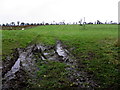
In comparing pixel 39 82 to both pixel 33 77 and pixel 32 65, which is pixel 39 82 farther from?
pixel 32 65

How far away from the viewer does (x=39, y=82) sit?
43.1 feet

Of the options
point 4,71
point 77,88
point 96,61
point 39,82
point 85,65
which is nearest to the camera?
point 77,88

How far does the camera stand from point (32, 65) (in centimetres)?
1786

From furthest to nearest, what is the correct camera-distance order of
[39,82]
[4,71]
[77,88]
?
[4,71]
[39,82]
[77,88]

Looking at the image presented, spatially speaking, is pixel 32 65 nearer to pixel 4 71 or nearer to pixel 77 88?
pixel 4 71

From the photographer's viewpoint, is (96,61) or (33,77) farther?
→ (96,61)

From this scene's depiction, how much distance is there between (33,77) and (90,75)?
4315 mm

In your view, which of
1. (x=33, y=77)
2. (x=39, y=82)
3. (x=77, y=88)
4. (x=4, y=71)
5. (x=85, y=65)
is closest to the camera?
(x=77, y=88)

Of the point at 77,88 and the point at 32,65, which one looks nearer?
the point at 77,88

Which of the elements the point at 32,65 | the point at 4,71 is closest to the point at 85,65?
the point at 32,65

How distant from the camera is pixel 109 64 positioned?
57.7 ft

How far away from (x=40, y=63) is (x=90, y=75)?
18.6ft

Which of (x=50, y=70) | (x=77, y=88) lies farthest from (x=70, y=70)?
(x=77, y=88)

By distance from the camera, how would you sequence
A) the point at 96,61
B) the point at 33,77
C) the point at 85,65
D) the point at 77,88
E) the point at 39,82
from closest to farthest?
the point at 77,88, the point at 39,82, the point at 33,77, the point at 85,65, the point at 96,61
